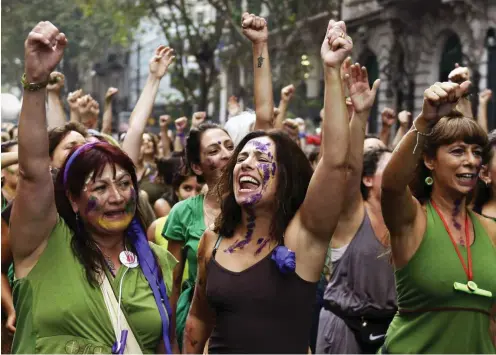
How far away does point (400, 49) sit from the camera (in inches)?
1104

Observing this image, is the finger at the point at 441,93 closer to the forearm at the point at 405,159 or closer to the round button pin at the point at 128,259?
the forearm at the point at 405,159

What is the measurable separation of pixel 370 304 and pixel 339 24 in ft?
8.37

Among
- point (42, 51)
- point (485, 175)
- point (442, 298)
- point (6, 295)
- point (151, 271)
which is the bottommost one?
point (6, 295)

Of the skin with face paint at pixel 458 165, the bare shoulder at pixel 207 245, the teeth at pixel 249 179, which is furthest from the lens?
the skin with face paint at pixel 458 165

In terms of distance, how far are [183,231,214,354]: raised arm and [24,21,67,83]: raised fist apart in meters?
1.16

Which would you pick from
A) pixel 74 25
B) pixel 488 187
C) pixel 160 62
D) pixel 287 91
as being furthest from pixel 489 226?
pixel 74 25

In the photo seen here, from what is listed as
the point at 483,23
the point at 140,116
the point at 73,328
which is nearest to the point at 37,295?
the point at 73,328

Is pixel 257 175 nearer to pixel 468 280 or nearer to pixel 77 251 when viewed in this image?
pixel 77 251

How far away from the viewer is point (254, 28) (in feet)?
→ 18.3

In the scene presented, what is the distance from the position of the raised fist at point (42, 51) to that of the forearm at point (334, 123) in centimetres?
101

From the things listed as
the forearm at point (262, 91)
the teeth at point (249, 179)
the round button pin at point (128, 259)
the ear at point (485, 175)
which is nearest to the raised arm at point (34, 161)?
the round button pin at point (128, 259)

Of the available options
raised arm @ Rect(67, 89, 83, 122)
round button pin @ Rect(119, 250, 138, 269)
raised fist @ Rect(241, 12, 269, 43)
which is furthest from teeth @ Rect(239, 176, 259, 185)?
raised arm @ Rect(67, 89, 83, 122)

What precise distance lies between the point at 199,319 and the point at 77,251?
2.56 feet

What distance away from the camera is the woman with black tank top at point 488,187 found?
19.0ft
